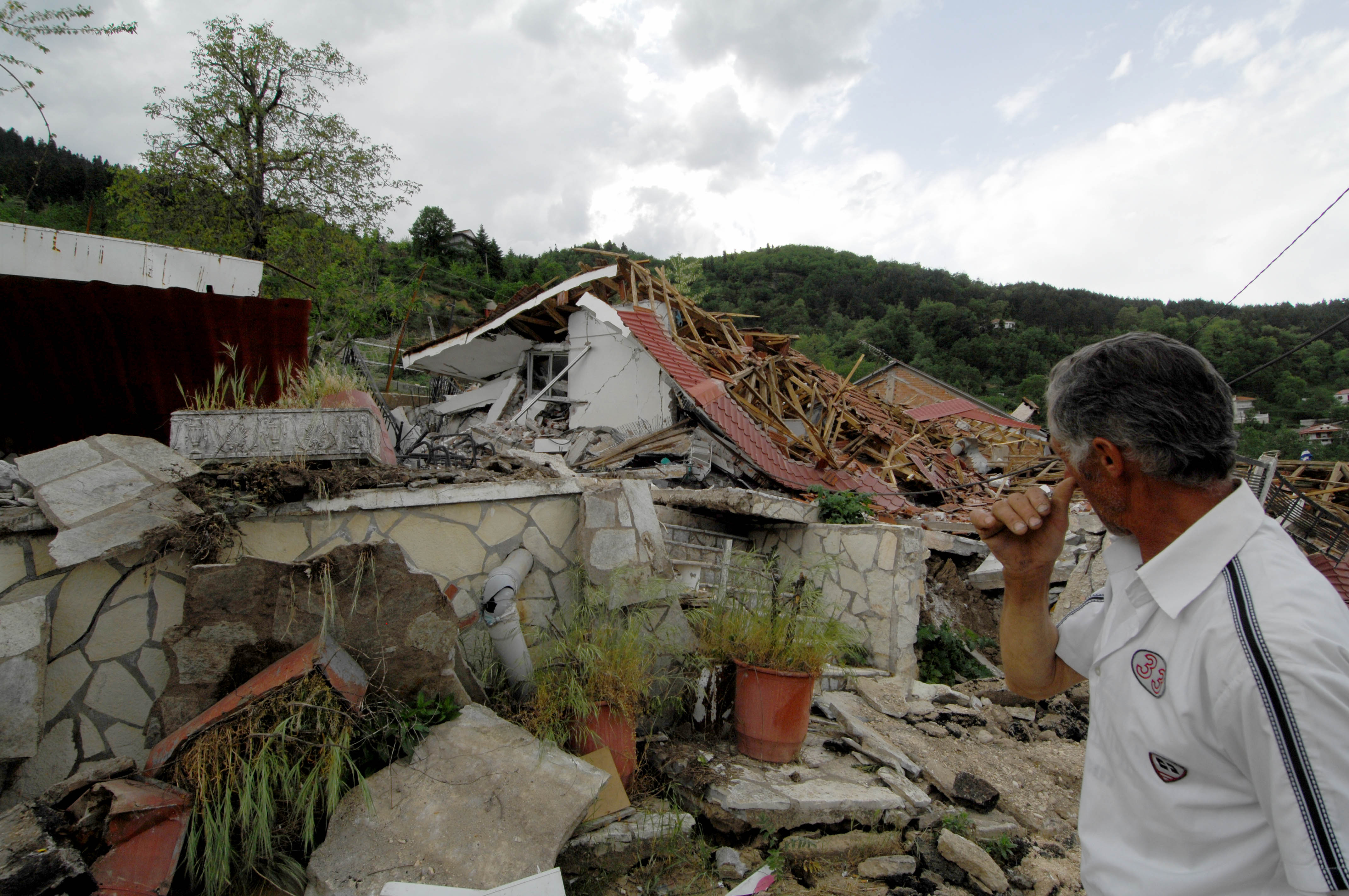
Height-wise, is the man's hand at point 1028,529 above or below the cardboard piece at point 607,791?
above

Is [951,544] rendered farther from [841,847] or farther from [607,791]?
[607,791]

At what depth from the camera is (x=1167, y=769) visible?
141cm

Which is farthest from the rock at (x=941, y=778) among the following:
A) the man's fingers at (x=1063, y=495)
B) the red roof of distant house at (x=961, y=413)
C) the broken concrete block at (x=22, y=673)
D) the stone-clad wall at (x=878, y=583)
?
the red roof of distant house at (x=961, y=413)

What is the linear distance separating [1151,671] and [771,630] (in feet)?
11.0

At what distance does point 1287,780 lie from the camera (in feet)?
3.78

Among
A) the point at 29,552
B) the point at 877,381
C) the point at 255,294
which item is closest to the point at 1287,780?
the point at 29,552

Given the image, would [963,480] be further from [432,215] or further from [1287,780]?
[432,215]

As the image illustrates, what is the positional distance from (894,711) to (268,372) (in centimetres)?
722

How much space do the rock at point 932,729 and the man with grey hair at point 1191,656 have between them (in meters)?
4.72

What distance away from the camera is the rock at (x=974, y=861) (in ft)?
12.1

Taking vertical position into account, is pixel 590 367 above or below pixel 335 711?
above

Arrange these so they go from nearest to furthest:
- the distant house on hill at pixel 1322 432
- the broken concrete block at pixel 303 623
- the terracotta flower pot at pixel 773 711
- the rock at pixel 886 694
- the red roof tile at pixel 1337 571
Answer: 1. the broken concrete block at pixel 303 623
2. the terracotta flower pot at pixel 773 711
3. the rock at pixel 886 694
4. the red roof tile at pixel 1337 571
5. the distant house on hill at pixel 1322 432

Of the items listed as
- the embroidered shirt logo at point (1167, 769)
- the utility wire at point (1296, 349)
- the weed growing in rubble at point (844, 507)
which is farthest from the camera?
the weed growing in rubble at point (844, 507)

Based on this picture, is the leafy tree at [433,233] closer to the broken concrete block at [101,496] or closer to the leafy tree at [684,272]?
the leafy tree at [684,272]
